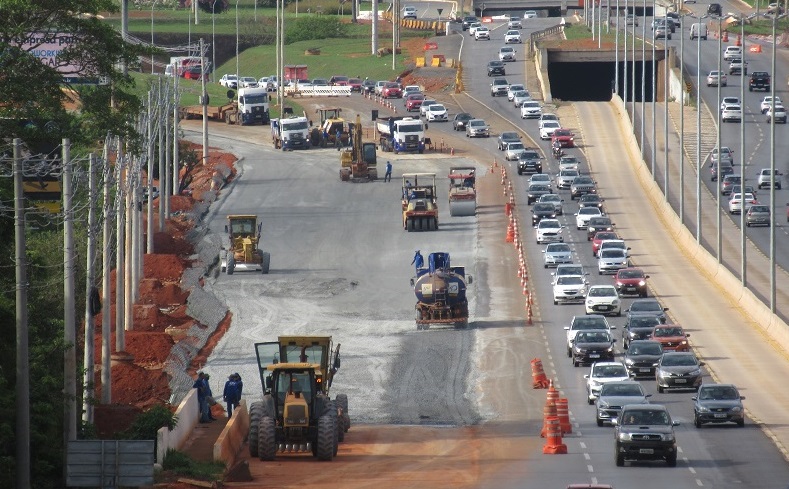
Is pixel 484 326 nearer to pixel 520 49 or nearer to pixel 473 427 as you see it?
pixel 473 427

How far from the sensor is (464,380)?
176 ft

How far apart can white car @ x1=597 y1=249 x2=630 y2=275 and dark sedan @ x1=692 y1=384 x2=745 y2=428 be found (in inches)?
1163

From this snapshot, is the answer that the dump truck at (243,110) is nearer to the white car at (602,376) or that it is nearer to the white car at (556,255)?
the white car at (556,255)

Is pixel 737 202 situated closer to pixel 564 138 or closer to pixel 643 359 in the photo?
pixel 564 138

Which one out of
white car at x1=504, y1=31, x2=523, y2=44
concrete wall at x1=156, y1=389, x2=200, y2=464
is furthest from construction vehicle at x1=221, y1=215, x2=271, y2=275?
white car at x1=504, y1=31, x2=523, y2=44

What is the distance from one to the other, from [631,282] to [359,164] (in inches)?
1409

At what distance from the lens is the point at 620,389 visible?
44.8 m

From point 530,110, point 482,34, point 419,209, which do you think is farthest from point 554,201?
point 482,34

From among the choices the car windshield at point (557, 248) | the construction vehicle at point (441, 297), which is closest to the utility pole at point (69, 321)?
the construction vehicle at point (441, 297)

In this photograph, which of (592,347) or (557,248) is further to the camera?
(557,248)

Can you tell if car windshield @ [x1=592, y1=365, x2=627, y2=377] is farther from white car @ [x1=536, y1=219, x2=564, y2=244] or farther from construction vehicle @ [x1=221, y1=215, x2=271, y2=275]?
white car @ [x1=536, y1=219, x2=564, y2=244]

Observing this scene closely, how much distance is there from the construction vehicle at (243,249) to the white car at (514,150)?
113ft

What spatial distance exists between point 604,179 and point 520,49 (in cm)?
6007

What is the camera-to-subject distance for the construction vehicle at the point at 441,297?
61719 millimetres
